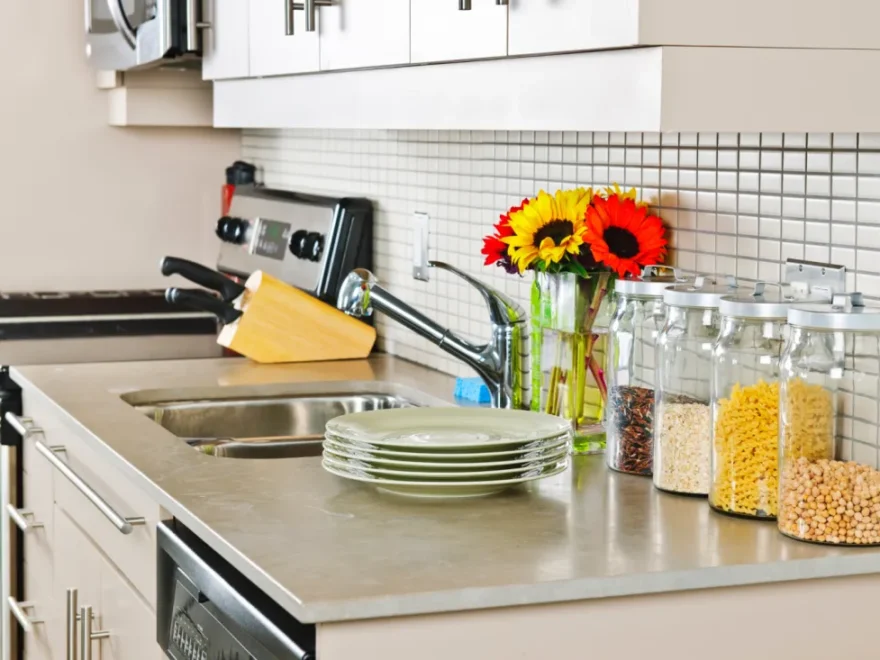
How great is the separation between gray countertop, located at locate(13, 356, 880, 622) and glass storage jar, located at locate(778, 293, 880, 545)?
27mm

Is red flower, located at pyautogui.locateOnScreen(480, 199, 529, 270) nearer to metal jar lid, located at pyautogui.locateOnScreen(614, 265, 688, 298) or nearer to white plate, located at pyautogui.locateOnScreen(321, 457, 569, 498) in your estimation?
metal jar lid, located at pyautogui.locateOnScreen(614, 265, 688, 298)

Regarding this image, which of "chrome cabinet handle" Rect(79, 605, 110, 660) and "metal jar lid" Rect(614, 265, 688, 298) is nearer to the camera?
"metal jar lid" Rect(614, 265, 688, 298)

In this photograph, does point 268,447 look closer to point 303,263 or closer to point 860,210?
point 303,263

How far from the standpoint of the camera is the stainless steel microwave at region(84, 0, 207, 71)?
2.61m

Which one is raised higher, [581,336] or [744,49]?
[744,49]

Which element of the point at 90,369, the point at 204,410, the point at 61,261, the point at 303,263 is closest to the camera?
the point at 204,410

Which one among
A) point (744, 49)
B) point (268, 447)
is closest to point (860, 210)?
point (744, 49)

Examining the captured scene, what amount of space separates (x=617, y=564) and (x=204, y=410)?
121cm

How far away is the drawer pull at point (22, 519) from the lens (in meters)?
2.42

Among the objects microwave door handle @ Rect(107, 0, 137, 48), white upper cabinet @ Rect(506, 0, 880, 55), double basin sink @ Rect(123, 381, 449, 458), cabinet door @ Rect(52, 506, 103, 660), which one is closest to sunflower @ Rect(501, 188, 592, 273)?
white upper cabinet @ Rect(506, 0, 880, 55)

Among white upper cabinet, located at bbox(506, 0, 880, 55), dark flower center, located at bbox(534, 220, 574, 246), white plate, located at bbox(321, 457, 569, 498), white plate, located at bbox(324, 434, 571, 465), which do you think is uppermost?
white upper cabinet, located at bbox(506, 0, 880, 55)

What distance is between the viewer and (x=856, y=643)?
128cm

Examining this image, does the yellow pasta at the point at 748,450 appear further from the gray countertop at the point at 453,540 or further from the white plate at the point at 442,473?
the white plate at the point at 442,473

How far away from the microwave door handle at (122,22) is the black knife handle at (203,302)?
657 mm
